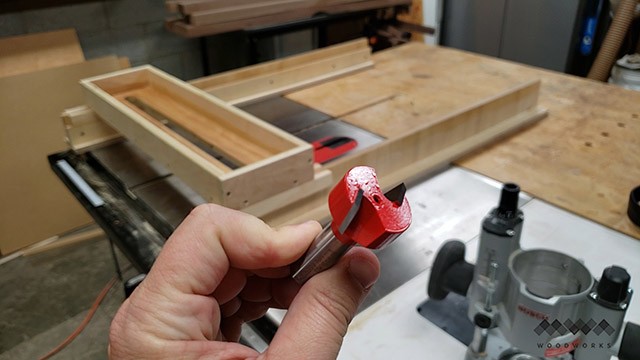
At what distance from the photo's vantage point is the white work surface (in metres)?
0.80

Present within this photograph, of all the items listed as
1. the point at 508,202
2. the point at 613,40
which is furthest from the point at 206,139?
the point at 613,40

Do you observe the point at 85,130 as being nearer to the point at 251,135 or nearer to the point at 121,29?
the point at 251,135

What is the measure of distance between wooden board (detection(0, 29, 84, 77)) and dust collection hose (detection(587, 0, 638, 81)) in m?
2.80

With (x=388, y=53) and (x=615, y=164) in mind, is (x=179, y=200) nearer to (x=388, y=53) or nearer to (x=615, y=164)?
(x=615, y=164)

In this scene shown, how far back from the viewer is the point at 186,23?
2324 millimetres

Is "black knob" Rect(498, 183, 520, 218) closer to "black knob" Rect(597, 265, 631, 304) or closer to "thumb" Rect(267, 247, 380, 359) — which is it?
"black knob" Rect(597, 265, 631, 304)

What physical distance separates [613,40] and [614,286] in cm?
269

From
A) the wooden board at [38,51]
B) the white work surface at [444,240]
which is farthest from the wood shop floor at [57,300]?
the white work surface at [444,240]

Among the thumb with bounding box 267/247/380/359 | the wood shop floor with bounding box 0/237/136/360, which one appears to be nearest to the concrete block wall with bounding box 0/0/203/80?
the wood shop floor with bounding box 0/237/136/360

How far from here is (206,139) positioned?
4.05 feet

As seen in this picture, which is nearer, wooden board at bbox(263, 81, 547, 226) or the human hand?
the human hand

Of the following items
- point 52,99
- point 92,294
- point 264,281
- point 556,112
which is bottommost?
point 92,294

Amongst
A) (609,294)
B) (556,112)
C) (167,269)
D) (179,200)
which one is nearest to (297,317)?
(167,269)

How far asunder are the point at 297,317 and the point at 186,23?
2.12 meters
